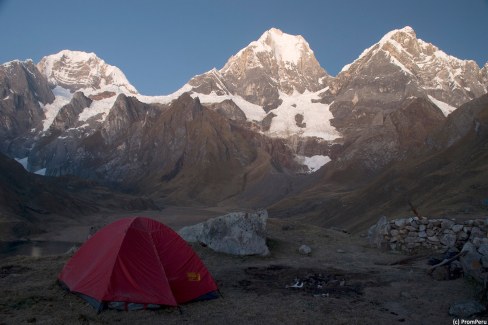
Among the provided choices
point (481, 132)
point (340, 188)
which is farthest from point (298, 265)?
point (340, 188)

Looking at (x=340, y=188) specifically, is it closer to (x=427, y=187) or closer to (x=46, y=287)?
(x=427, y=187)

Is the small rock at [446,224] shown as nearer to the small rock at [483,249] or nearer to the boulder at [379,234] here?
the boulder at [379,234]

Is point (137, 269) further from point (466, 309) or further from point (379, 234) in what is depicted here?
point (379, 234)

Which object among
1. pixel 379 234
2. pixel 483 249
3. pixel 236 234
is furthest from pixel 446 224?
pixel 236 234

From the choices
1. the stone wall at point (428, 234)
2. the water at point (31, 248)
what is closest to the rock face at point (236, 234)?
the stone wall at point (428, 234)

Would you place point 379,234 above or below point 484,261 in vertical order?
above

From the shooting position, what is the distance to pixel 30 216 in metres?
131

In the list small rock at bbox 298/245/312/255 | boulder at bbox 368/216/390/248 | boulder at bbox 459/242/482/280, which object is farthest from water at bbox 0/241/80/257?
boulder at bbox 459/242/482/280

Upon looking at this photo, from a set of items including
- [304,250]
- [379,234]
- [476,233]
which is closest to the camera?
[476,233]

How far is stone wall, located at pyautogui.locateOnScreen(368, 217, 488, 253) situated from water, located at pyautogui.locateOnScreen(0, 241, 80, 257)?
5934 cm

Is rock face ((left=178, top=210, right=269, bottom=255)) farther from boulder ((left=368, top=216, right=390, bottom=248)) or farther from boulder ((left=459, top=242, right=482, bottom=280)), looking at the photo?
boulder ((left=459, top=242, right=482, bottom=280))

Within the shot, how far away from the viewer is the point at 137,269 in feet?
56.8

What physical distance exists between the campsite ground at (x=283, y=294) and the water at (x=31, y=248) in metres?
57.6

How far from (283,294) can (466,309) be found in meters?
6.55
